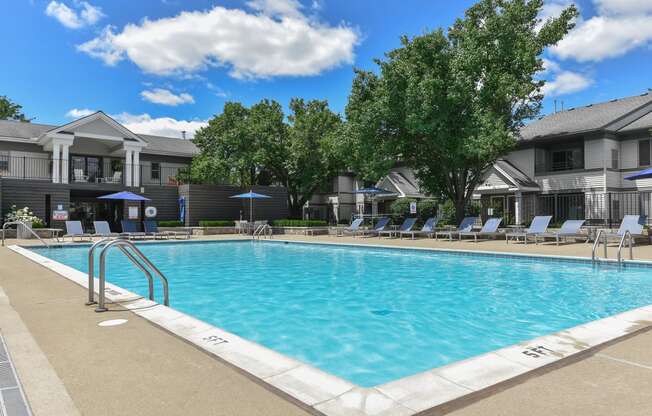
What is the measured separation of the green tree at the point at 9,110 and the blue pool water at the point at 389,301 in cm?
3772

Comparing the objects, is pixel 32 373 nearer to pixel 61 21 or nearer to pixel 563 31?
pixel 61 21

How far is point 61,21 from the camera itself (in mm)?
16328

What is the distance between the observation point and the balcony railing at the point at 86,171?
25156 millimetres

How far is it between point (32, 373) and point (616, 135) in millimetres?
28600

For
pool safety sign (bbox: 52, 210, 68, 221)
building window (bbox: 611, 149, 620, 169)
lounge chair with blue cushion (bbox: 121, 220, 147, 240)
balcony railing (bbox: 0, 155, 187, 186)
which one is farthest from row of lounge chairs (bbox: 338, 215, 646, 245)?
balcony railing (bbox: 0, 155, 187, 186)

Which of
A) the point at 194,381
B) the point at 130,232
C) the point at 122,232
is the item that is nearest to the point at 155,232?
the point at 130,232

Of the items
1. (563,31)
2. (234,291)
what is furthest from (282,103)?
(234,291)

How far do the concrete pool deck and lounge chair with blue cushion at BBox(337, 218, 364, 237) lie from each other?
17817 millimetres

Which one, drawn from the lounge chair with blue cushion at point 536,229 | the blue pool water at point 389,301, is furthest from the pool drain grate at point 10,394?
the lounge chair with blue cushion at point 536,229

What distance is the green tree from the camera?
4166 centimetres

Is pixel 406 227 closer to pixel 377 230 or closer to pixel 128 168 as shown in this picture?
pixel 377 230

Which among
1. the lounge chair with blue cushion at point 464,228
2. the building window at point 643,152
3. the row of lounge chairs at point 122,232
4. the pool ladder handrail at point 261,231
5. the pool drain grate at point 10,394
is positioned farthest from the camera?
the building window at point 643,152

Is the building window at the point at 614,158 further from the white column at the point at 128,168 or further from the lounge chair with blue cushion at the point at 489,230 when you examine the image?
the white column at the point at 128,168

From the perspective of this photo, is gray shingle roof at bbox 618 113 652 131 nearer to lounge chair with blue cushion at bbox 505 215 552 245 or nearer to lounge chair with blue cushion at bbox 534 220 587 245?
lounge chair with blue cushion at bbox 534 220 587 245
